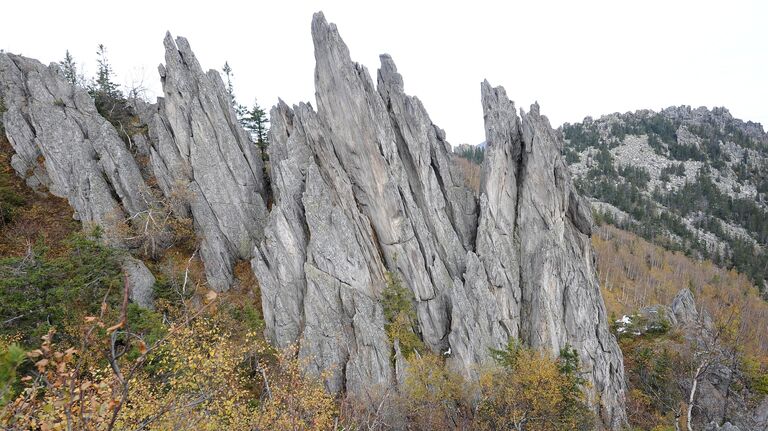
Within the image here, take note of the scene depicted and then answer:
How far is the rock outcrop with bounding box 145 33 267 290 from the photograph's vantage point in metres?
38.7

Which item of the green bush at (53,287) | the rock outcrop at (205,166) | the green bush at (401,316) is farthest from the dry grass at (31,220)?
the green bush at (401,316)

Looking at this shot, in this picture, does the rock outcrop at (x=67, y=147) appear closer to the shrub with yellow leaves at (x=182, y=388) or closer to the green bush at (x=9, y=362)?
the shrub with yellow leaves at (x=182, y=388)

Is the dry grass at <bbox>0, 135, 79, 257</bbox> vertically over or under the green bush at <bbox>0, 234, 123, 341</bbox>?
over

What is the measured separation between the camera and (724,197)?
18025 cm

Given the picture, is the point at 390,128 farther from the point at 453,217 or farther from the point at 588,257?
the point at 588,257

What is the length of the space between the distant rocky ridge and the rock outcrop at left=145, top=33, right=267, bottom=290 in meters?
0.16

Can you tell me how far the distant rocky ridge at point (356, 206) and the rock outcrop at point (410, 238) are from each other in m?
0.16

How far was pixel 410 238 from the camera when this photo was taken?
3584 centimetres

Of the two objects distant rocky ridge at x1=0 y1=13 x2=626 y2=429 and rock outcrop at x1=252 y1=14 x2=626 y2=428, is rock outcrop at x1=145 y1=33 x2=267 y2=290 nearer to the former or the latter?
distant rocky ridge at x1=0 y1=13 x2=626 y2=429

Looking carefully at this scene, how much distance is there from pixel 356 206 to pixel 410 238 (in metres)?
6.25

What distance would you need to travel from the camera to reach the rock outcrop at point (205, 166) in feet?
127

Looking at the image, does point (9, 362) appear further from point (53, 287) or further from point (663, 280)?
point (663, 280)

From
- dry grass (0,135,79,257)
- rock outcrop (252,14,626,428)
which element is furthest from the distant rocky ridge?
dry grass (0,135,79,257)

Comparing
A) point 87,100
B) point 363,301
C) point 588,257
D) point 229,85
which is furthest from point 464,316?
point 229,85
